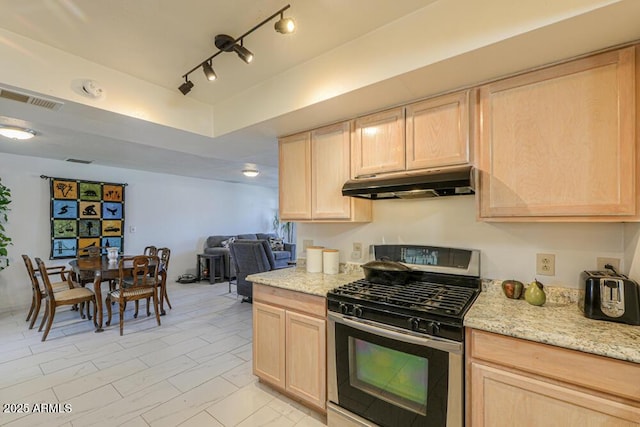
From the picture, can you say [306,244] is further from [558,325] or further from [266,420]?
[558,325]

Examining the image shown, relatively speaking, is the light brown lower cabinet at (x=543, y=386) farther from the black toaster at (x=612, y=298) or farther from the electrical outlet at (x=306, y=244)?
the electrical outlet at (x=306, y=244)

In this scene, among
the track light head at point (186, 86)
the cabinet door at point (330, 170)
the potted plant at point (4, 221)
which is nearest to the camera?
the track light head at point (186, 86)

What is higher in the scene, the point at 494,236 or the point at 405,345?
the point at 494,236

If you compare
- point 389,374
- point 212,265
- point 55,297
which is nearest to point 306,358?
point 389,374

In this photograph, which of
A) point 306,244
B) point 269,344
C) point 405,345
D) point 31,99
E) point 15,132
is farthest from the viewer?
point 15,132

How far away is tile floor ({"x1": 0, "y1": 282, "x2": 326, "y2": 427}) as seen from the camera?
2.01 metres

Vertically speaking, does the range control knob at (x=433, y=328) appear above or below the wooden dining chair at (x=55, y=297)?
above

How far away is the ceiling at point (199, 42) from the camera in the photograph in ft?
4.94

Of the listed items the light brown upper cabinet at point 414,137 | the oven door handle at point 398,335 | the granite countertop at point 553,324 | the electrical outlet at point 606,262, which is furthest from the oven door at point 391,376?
the light brown upper cabinet at point 414,137

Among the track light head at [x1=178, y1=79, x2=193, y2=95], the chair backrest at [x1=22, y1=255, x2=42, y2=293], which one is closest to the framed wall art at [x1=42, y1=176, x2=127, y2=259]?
the chair backrest at [x1=22, y1=255, x2=42, y2=293]

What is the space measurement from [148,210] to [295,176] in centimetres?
484

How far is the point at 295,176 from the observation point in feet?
8.49

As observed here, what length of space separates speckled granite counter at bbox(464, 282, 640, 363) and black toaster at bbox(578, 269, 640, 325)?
34mm

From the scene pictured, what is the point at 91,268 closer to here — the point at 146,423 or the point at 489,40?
the point at 146,423
